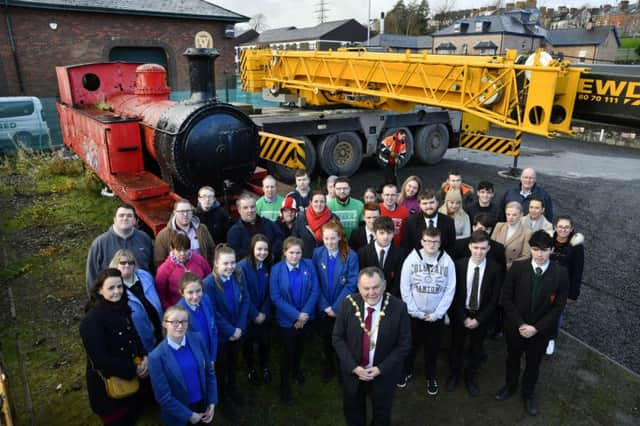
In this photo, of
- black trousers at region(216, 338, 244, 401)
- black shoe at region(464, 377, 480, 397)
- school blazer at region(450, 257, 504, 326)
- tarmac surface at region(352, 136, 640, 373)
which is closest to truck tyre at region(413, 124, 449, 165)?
tarmac surface at region(352, 136, 640, 373)

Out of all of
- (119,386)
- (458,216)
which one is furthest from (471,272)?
(119,386)

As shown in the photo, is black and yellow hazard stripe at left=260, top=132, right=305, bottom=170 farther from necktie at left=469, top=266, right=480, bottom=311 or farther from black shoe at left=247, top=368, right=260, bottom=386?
necktie at left=469, top=266, right=480, bottom=311

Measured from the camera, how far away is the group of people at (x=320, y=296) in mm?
2992

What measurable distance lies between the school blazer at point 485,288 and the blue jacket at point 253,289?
1.69 meters

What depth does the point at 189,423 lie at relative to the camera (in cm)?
311

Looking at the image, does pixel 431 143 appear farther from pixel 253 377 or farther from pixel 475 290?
pixel 253 377

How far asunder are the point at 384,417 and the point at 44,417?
111 inches

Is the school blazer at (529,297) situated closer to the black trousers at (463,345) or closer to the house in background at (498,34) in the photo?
the black trousers at (463,345)

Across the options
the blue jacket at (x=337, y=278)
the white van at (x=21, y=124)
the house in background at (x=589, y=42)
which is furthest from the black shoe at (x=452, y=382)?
the house in background at (x=589, y=42)

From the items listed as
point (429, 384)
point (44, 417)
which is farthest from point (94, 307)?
point (429, 384)

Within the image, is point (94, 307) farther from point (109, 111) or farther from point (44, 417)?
point (109, 111)

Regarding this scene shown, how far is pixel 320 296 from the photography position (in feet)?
12.9

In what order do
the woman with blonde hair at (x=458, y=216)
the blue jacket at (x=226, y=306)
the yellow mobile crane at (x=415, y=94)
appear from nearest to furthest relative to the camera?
the blue jacket at (x=226, y=306) → the woman with blonde hair at (x=458, y=216) → the yellow mobile crane at (x=415, y=94)

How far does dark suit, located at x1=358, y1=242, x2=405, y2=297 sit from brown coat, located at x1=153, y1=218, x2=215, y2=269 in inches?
56.8
